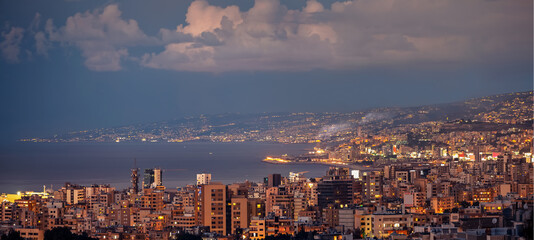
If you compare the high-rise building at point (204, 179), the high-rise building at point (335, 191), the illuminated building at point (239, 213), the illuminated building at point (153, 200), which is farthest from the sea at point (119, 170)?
the illuminated building at point (239, 213)

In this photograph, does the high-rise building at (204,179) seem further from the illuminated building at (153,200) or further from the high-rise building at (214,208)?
the high-rise building at (214,208)

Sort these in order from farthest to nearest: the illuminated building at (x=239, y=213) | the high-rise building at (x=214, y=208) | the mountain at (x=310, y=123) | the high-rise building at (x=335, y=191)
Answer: the mountain at (x=310, y=123), the high-rise building at (x=335, y=191), the illuminated building at (x=239, y=213), the high-rise building at (x=214, y=208)

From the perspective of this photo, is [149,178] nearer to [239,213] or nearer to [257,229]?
[239,213]

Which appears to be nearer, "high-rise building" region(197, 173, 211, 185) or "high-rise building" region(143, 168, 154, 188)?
"high-rise building" region(197, 173, 211, 185)

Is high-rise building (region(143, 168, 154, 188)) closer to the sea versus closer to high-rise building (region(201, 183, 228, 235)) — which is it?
the sea

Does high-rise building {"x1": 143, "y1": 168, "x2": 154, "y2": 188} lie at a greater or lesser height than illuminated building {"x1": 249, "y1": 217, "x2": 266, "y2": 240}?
greater

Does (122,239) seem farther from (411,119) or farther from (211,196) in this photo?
(411,119)

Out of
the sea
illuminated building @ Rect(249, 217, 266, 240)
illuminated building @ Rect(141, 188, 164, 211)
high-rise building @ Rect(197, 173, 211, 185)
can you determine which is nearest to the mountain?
the sea

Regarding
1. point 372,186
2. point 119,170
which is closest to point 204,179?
point 372,186
